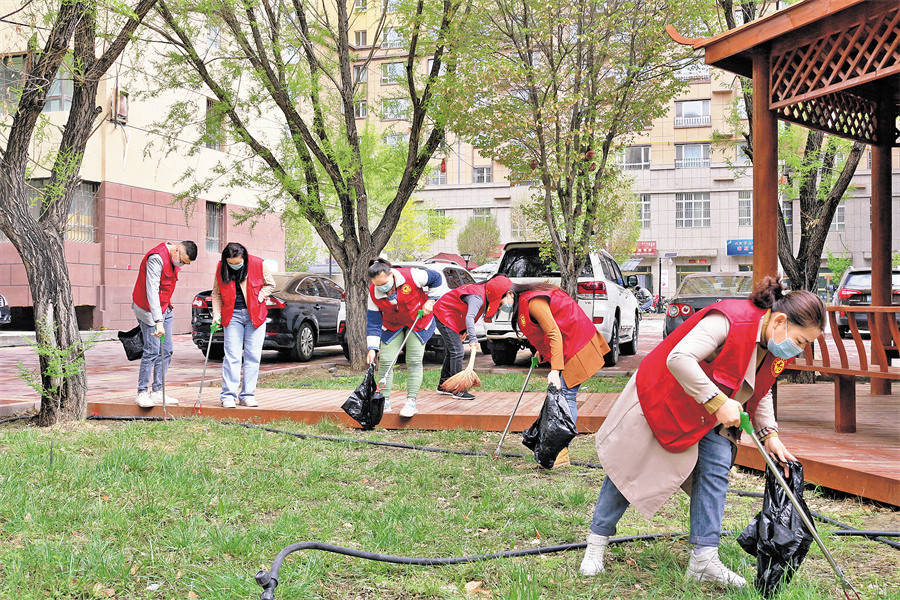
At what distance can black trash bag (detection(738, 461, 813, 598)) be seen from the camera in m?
3.16

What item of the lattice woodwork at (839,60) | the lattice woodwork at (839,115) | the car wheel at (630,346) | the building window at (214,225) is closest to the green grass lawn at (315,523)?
the lattice woodwork at (839,60)

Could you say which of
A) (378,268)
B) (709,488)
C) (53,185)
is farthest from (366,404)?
(709,488)

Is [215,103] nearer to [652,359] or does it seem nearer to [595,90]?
[595,90]

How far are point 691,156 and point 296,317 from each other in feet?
122

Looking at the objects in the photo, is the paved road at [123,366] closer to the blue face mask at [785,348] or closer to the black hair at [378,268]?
the black hair at [378,268]

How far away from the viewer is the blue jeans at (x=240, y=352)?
7.85 m

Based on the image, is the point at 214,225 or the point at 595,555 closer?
the point at 595,555

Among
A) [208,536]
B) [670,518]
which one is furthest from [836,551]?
[208,536]

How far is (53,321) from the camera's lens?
6797 mm

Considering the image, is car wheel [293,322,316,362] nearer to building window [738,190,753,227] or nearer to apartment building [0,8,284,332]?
apartment building [0,8,284,332]

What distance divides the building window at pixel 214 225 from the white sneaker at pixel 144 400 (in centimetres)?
1784

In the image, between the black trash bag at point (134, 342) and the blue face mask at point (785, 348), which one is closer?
the blue face mask at point (785, 348)

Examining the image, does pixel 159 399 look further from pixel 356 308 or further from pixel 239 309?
pixel 356 308

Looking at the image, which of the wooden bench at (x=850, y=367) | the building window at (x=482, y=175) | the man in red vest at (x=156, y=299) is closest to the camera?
the wooden bench at (x=850, y=367)
